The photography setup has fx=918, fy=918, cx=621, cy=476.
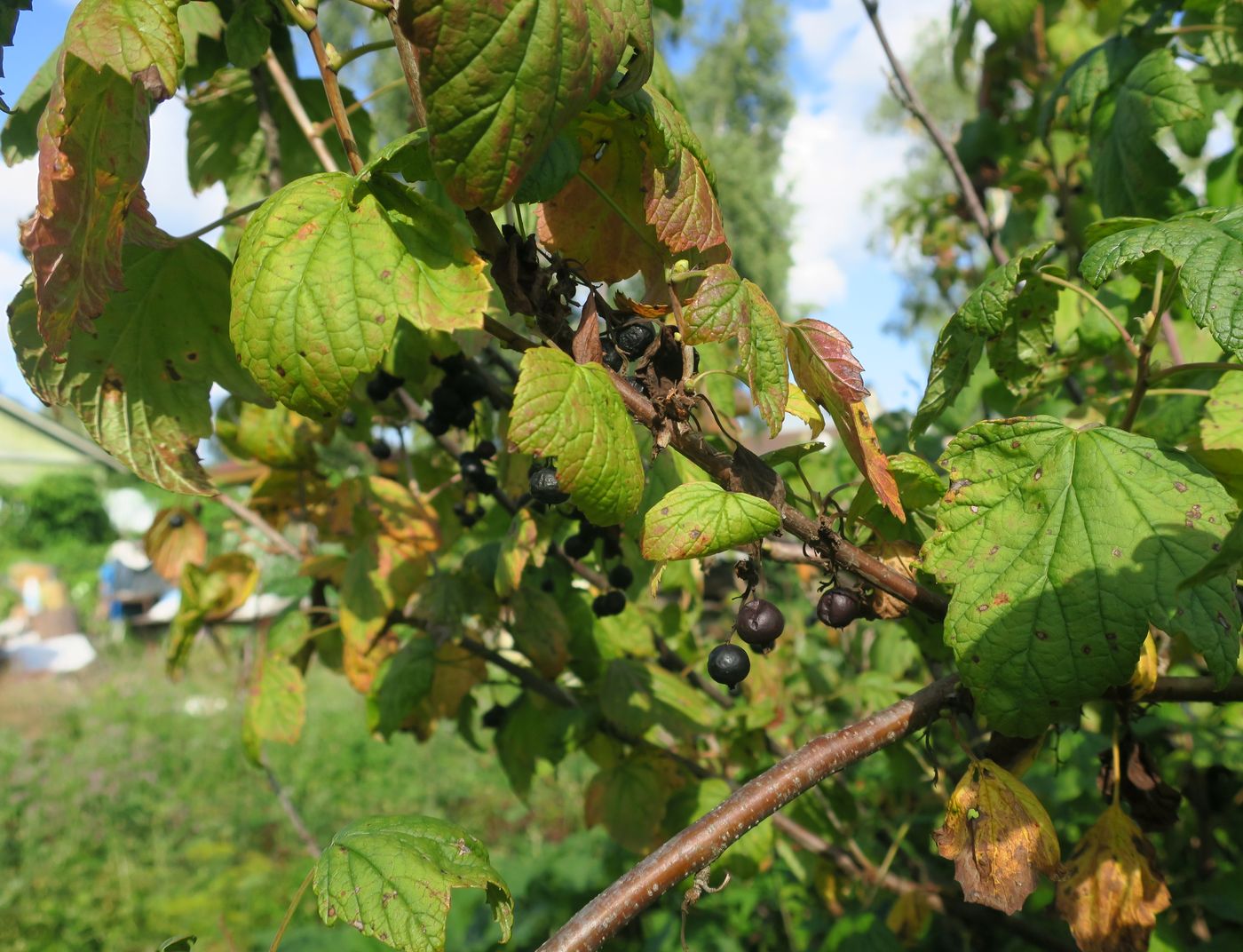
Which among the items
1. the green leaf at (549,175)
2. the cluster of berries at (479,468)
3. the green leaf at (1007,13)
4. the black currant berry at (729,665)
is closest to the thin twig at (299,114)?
the cluster of berries at (479,468)

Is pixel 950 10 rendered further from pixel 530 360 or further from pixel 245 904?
pixel 245 904

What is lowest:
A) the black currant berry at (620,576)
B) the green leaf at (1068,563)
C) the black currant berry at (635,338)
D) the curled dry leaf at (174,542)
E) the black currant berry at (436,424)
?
the curled dry leaf at (174,542)

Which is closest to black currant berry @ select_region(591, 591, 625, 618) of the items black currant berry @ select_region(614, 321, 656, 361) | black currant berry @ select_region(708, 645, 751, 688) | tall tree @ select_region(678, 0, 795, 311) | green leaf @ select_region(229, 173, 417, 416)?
black currant berry @ select_region(708, 645, 751, 688)

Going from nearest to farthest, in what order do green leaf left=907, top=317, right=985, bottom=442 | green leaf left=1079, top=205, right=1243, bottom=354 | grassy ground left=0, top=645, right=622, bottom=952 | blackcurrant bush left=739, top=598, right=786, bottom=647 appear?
green leaf left=1079, top=205, right=1243, bottom=354 → blackcurrant bush left=739, top=598, right=786, bottom=647 → green leaf left=907, top=317, right=985, bottom=442 → grassy ground left=0, top=645, right=622, bottom=952

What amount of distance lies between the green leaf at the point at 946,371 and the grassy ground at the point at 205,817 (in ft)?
9.65

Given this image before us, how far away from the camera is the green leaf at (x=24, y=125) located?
202cm

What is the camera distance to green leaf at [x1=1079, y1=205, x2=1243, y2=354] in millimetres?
1079

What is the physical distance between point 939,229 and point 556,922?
3889 mm

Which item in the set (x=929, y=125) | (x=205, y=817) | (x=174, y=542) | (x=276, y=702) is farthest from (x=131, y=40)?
(x=205, y=817)

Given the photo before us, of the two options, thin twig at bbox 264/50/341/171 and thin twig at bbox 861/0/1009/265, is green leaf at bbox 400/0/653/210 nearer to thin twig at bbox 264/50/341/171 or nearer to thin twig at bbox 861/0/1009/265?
thin twig at bbox 264/50/341/171

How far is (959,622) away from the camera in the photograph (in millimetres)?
1140

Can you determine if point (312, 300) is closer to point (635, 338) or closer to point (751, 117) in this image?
point (635, 338)

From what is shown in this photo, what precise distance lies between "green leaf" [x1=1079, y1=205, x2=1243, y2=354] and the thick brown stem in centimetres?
59

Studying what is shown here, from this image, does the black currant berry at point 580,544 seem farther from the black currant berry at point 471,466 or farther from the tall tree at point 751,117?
the tall tree at point 751,117
